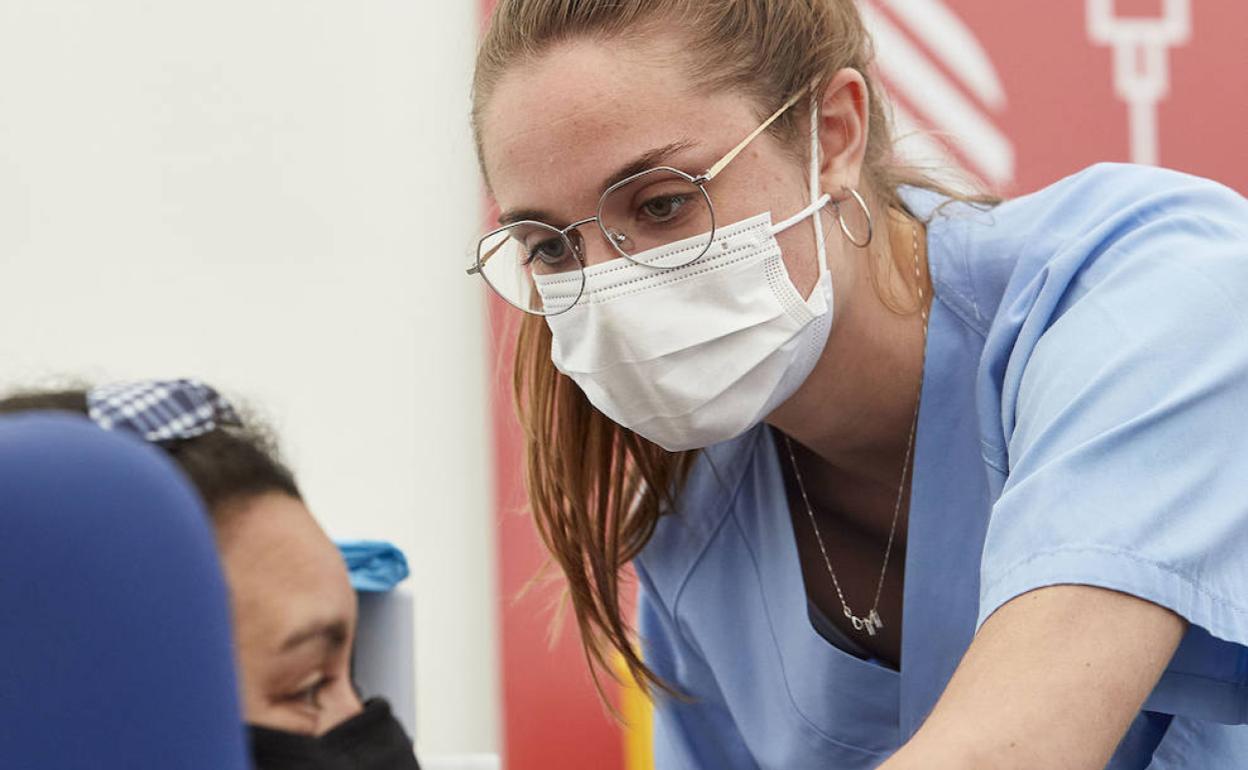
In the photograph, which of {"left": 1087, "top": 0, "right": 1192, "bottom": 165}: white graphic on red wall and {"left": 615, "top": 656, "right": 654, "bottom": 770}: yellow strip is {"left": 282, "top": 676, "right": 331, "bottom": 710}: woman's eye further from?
{"left": 1087, "top": 0, "right": 1192, "bottom": 165}: white graphic on red wall

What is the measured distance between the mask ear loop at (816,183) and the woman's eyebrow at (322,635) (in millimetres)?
451

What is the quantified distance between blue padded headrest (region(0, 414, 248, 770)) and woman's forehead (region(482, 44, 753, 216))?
64 cm

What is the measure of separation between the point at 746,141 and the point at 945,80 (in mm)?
1462

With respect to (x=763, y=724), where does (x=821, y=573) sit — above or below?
above

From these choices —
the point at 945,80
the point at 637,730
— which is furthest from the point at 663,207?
the point at 945,80

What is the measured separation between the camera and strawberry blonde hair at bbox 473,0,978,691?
1.07 metres

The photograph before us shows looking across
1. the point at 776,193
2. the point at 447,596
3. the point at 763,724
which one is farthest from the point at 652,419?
the point at 447,596

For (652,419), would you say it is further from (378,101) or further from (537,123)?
(378,101)

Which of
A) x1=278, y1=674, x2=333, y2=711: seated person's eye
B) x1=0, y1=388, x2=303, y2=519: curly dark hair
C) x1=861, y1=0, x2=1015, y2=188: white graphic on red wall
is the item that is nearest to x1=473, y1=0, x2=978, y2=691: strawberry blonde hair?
x1=0, y1=388, x2=303, y2=519: curly dark hair

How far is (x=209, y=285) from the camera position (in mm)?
2488

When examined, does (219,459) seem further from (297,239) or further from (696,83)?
(297,239)

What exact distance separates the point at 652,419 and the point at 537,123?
0.24 m

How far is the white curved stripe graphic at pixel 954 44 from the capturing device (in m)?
2.42

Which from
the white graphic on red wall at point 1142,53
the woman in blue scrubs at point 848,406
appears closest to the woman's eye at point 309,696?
the woman in blue scrubs at point 848,406
